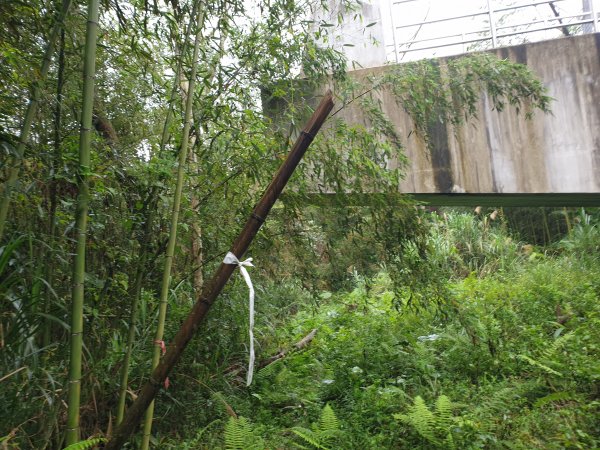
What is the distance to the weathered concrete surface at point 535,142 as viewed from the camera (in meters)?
4.78

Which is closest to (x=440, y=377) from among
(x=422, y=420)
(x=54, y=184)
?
(x=422, y=420)

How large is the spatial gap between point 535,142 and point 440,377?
7.73ft

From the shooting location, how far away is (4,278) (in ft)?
7.45

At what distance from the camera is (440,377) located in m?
4.41

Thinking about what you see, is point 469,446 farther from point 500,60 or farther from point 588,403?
point 500,60

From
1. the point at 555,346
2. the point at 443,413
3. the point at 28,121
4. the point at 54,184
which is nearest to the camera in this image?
the point at 28,121

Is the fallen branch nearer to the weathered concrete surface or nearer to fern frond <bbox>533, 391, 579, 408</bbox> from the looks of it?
the weathered concrete surface

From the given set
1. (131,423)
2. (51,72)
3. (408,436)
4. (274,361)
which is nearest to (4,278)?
(131,423)

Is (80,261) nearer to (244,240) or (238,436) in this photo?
(244,240)

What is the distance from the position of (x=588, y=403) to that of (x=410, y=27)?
371 centimetres

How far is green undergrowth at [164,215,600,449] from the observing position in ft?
11.5

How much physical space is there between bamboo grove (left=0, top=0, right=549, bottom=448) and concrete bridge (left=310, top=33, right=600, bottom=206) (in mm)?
345

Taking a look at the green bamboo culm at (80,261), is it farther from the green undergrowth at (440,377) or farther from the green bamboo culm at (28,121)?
the green undergrowth at (440,377)

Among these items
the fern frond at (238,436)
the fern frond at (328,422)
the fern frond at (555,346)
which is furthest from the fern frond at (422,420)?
the fern frond at (555,346)
